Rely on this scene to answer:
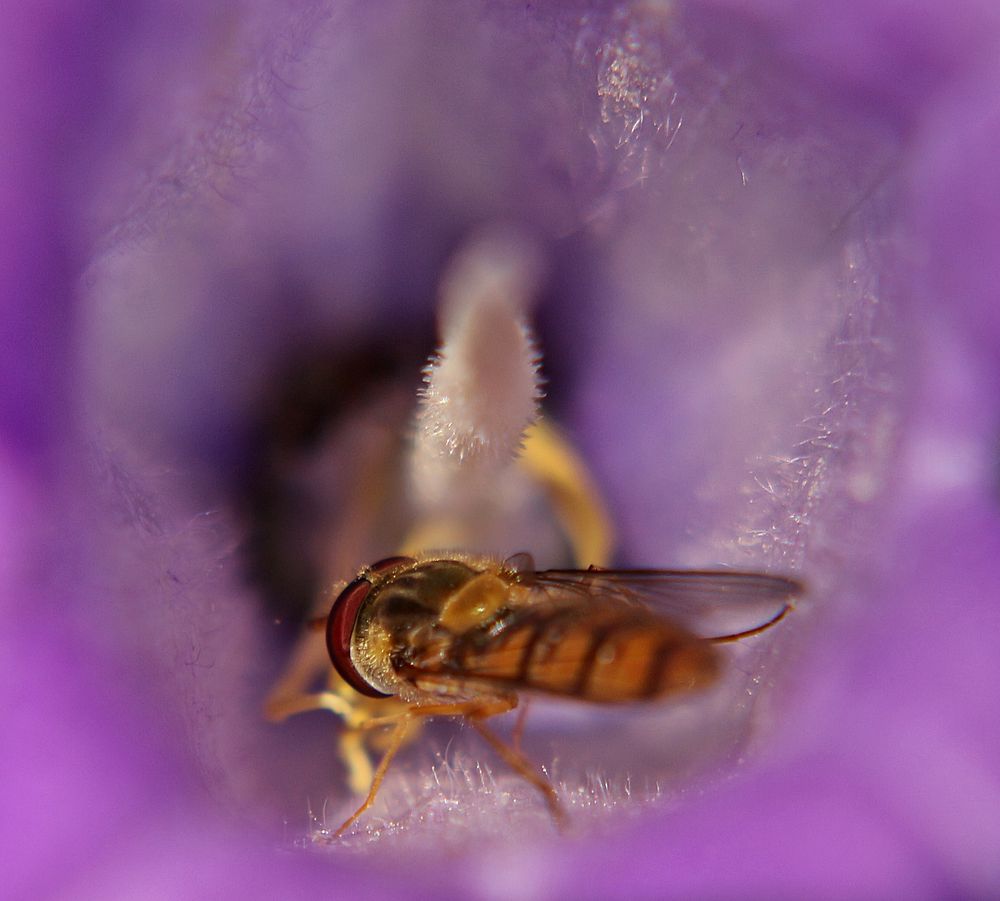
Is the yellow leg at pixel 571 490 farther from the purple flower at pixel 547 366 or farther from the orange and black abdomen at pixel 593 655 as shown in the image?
the orange and black abdomen at pixel 593 655

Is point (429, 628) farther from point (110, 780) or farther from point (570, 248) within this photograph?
point (570, 248)

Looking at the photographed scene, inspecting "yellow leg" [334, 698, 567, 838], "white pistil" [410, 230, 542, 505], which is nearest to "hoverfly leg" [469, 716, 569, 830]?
"yellow leg" [334, 698, 567, 838]

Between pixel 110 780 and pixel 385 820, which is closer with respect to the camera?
pixel 110 780

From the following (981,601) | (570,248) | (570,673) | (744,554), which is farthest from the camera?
(570,248)

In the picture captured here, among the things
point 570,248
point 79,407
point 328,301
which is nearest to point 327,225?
point 328,301

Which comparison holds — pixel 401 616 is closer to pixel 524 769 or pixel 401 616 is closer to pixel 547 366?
pixel 524 769

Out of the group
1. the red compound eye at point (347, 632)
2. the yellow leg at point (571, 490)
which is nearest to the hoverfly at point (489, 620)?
the red compound eye at point (347, 632)

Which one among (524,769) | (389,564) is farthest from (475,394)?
(524,769)
